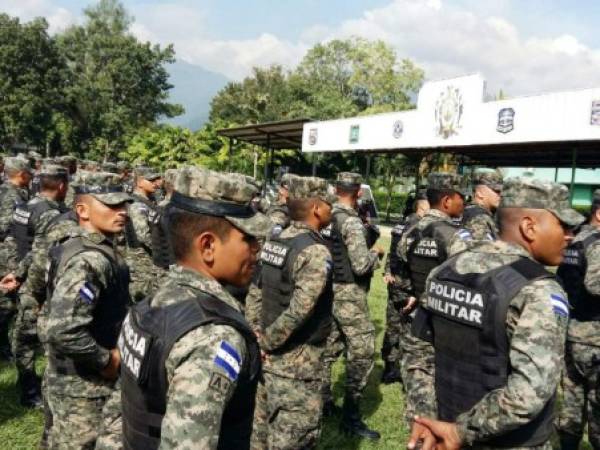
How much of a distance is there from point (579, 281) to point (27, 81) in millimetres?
44550

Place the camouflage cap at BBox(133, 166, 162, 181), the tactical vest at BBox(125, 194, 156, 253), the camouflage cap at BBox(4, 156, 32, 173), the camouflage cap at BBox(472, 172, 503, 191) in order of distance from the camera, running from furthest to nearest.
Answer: the camouflage cap at BBox(133, 166, 162, 181) → the tactical vest at BBox(125, 194, 156, 253) → the camouflage cap at BBox(4, 156, 32, 173) → the camouflage cap at BBox(472, 172, 503, 191)

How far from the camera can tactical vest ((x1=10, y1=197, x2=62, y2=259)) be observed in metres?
5.96

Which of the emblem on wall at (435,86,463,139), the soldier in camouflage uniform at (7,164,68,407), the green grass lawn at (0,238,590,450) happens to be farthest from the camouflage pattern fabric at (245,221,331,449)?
the emblem on wall at (435,86,463,139)

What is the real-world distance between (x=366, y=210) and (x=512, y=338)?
8.74 m

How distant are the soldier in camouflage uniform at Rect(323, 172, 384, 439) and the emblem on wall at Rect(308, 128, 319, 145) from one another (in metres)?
17.3

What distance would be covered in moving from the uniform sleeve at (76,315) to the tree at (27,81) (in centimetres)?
4236

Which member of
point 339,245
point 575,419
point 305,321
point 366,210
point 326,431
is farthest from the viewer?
point 366,210

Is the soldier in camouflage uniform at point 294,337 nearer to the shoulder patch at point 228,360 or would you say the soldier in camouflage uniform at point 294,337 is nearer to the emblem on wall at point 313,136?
the shoulder patch at point 228,360

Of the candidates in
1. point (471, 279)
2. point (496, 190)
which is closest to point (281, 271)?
point (471, 279)

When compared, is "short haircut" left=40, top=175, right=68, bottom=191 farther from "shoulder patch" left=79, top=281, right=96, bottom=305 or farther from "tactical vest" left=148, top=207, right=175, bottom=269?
"shoulder patch" left=79, top=281, right=96, bottom=305

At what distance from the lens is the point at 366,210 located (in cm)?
1110

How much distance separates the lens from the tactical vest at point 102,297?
327 cm

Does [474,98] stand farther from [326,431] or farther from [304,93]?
[304,93]

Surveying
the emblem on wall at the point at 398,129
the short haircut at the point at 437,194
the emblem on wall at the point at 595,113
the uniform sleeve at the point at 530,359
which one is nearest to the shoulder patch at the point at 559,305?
the uniform sleeve at the point at 530,359
